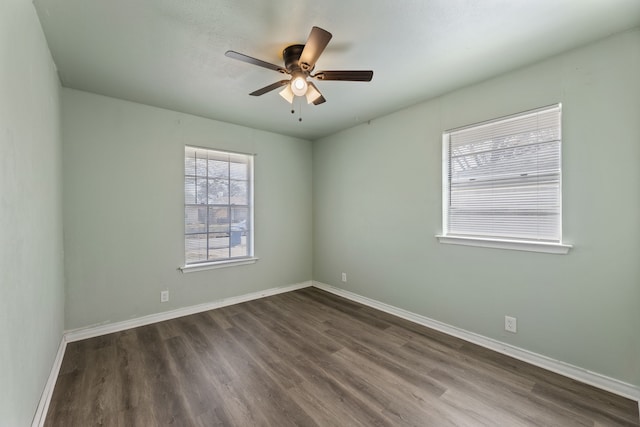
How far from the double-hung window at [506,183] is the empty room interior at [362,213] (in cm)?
2

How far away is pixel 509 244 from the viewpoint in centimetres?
245

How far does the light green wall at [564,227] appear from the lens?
→ 1.92 metres

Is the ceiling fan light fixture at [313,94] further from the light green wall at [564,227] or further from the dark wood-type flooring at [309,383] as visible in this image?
the dark wood-type flooring at [309,383]

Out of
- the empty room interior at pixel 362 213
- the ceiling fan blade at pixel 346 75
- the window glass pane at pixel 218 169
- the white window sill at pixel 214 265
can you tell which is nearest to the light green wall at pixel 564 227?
the empty room interior at pixel 362 213

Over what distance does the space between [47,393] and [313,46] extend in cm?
295

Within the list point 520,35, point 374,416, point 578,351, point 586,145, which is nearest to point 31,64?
point 374,416

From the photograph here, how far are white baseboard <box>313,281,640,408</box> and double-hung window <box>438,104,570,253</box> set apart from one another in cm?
91

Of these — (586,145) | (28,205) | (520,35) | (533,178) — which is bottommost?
(28,205)

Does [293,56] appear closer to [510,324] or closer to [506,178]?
[506,178]

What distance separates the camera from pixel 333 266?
4.38 m

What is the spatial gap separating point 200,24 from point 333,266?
3.47m

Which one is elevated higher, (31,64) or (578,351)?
(31,64)

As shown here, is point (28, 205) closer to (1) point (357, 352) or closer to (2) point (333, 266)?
(1) point (357, 352)

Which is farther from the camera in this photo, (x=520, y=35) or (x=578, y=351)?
(x=578, y=351)
